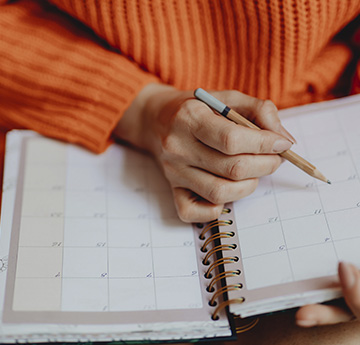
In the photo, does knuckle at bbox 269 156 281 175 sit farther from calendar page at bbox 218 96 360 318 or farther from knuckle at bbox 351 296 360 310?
knuckle at bbox 351 296 360 310

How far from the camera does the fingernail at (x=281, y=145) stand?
0.64 meters

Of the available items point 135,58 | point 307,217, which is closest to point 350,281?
point 307,217

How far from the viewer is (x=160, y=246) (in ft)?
2.23

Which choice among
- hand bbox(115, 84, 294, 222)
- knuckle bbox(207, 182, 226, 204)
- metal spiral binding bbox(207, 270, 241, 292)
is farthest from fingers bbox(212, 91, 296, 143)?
metal spiral binding bbox(207, 270, 241, 292)

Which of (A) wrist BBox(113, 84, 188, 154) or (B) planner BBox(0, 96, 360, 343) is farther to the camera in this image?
(A) wrist BBox(113, 84, 188, 154)

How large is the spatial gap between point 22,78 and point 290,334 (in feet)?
1.95

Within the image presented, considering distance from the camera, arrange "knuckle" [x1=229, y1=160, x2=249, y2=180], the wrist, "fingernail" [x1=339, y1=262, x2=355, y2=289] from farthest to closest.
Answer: the wrist < "knuckle" [x1=229, y1=160, x2=249, y2=180] < "fingernail" [x1=339, y1=262, x2=355, y2=289]

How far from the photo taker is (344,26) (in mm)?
812

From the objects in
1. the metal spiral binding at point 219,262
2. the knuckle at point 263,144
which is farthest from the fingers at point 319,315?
the knuckle at point 263,144

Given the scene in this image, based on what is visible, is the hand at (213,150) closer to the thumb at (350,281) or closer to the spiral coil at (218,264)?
the spiral coil at (218,264)

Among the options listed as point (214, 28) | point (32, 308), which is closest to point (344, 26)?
point (214, 28)

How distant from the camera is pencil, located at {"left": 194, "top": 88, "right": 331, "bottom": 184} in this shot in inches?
25.7

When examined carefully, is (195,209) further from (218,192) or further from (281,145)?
(281,145)

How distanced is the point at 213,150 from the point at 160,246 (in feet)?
0.51
